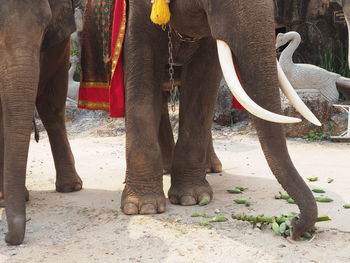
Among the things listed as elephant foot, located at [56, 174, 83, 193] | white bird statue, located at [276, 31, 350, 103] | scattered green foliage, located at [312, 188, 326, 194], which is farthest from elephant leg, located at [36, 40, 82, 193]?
white bird statue, located at [276, 31, 350, 103]

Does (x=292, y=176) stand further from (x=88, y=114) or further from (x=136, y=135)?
(x=88, y=114)

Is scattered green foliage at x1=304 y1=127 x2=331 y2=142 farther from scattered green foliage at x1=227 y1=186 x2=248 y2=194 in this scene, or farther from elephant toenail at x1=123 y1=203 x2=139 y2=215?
elephant toenail at x1=123 y1=203 x2=139 y2=215

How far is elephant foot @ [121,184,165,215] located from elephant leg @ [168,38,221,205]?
0.24 m

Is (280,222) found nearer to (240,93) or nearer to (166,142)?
(240,93)

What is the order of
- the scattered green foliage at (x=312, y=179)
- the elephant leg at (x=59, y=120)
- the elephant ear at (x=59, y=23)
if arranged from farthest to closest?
the scattered green foliage at (x=312, y=179), the elephant leg at (x=59, y=120), the elephant ear at (x=59, y=23)

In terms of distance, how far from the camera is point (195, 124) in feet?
12.9

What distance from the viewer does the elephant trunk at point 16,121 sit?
2838mm

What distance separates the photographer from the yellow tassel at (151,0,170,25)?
3227mm

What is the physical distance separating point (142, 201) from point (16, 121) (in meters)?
1.05

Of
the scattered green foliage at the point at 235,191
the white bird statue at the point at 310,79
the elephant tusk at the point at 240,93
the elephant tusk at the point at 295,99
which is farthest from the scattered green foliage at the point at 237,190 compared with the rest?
the white bird statue at the point at 310,79

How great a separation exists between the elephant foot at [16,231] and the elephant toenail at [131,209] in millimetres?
780

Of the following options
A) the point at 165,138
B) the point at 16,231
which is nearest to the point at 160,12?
the point at 16,231

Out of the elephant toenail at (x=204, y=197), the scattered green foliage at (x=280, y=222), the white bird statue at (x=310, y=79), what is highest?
the white bird statue at (x=310, y=79)

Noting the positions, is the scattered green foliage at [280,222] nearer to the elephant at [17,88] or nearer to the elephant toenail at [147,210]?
the elephant toenail at [147,210]
